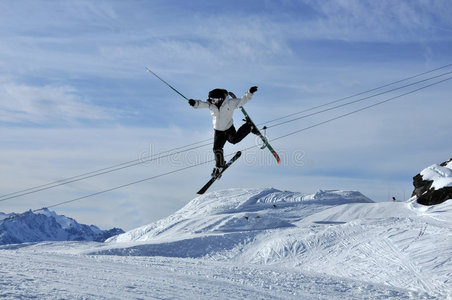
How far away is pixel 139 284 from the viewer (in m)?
10.2

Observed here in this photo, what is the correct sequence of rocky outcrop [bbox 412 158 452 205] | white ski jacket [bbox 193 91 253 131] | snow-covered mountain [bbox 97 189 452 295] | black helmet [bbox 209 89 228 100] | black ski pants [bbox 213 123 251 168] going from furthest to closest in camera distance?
rocky outcrop [bbox 412 158 452 205]
snow-covered mountain [bbox 97 189 452 295]
black ski pants [bbox 213 123 251 168]
white ski jacket [bbox 193 91 253 131]
black helmet [bbox 209 89 228 100]

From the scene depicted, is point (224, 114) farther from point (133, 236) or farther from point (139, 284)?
point (133, 236)

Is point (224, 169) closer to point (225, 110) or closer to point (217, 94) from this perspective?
point (225, 110)

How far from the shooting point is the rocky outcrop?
2903 cm

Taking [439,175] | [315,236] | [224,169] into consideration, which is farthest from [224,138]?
[439,175]

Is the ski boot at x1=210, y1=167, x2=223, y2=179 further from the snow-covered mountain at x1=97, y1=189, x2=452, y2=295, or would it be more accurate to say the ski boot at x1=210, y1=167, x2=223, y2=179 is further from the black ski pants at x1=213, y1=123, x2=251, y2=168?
the snow-covered mountain at x1=97, y1=189, x2=452, y2=295

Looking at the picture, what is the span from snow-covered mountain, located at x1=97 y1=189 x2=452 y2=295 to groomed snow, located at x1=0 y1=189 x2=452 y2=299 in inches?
2.1

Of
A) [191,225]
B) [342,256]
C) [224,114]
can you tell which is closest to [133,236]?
[191,225]

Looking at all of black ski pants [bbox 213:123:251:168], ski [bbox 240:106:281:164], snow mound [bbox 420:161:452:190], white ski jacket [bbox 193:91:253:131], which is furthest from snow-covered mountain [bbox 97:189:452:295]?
white ski jacket [bbox 193:91:253:131]

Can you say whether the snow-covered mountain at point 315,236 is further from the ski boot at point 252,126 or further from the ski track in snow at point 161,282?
the ski boot at point 252,126

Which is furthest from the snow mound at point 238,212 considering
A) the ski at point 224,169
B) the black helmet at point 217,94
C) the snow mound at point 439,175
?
the black helmet at point 217,94

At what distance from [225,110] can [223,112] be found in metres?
0.08

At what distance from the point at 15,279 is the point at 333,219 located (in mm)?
22155

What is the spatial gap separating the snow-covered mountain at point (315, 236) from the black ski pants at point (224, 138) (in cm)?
664
